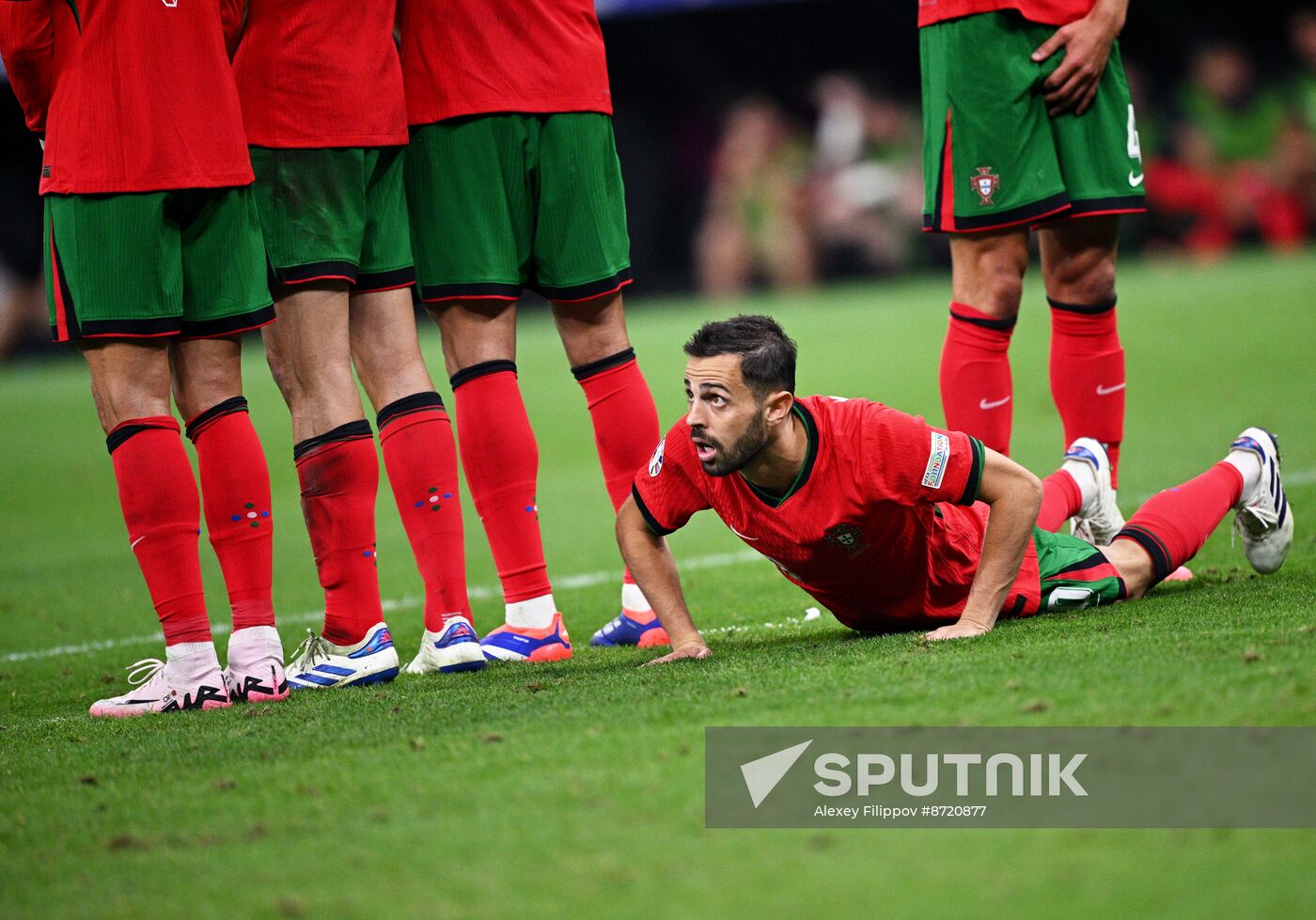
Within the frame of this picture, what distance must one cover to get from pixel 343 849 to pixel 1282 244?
15.9 m

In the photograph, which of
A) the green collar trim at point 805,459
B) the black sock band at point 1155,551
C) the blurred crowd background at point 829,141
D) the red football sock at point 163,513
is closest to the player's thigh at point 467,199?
the red football sock at point 163,513

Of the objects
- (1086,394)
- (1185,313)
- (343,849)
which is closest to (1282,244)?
(1185,313)

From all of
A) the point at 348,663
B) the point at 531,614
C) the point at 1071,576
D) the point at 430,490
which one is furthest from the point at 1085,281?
the point at 348,663

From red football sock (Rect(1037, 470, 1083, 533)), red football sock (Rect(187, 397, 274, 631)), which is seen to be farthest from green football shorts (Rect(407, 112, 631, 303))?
red football sock (Rect(1037, 470, 1083, 533))

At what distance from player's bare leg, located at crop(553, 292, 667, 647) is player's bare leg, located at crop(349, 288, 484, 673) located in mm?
441

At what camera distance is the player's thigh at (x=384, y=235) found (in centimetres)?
366

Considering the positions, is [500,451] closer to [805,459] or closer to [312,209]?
[312,209]

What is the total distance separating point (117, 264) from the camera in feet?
10.6

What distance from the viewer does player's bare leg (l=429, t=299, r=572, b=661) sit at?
12.5 ft

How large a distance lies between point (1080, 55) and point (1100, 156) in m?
0.28

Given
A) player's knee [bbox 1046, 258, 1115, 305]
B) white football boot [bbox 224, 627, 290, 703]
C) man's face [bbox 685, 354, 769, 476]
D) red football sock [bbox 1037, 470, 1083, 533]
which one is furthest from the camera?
player's knee [bbox 1046, 258, 1115, 305]

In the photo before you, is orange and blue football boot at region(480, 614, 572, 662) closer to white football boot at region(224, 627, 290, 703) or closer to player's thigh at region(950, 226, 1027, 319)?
white football boot at region(224, 627, 290, 703)

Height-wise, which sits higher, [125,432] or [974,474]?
[125,432]

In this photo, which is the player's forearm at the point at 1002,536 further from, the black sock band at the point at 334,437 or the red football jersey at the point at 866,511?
the black sock band at the point at 334,437
